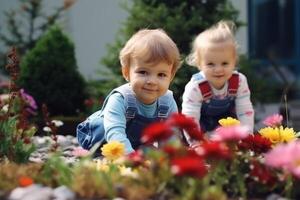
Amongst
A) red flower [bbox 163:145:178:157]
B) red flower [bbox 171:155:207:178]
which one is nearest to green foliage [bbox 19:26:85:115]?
red flower [bbox 163:145:178:157]

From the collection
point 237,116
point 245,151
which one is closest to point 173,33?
point 237,116

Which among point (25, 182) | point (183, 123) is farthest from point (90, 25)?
point (183, 123)

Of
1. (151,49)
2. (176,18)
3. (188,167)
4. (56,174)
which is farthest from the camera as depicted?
(176,18)

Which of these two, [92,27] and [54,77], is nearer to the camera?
[54,77]

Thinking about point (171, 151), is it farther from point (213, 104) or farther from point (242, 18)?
point (242, 18)

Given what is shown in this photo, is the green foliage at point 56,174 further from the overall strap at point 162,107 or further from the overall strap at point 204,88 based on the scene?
the overall strap at point 204,88

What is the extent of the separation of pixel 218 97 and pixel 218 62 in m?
0.26

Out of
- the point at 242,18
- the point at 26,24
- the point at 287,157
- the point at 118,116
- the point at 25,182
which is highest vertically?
the point at 287,157

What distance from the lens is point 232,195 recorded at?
2.57m

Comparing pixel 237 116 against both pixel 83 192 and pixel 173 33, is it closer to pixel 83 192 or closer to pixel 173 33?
pixel 173 33

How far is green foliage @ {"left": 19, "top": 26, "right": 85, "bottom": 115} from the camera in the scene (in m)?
7.77

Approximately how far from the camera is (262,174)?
2.53m

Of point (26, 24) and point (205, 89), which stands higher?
point (205, 89)

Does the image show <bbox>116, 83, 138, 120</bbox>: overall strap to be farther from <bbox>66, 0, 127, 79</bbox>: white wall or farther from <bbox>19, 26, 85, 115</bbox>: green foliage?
<bbox>66, 0, 127, 79</bbox>: white wall
